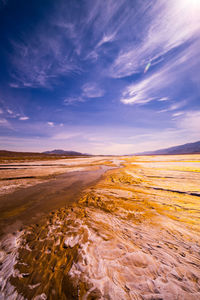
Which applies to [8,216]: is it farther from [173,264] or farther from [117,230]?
[173,264]

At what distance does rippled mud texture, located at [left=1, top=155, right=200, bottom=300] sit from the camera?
1778 mm

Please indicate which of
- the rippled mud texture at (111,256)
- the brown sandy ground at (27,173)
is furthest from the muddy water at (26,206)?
the brown sandy ground at (27,173)

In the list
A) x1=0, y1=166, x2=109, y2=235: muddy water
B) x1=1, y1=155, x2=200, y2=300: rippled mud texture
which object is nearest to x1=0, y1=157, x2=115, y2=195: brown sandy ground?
x1=0, y1=166, x2=109, y2=235: muddy water

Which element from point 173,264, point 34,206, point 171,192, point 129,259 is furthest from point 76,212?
point 171,192

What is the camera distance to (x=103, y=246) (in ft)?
8.59

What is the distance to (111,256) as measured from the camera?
2.35 metres

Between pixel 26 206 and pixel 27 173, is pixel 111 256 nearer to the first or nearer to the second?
pixel 26 206

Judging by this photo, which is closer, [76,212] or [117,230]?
[117,230]

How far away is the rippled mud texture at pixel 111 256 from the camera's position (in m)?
1.78

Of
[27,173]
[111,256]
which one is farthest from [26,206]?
[27,173]

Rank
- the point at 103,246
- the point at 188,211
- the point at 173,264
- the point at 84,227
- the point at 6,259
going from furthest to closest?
the point at 188,211, the point at 84,227, the point at 103,246, the point at 6,259, the point at 173,264

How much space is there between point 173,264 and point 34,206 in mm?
5339

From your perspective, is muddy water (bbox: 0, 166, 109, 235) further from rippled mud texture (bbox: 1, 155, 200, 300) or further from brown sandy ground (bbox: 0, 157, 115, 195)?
brown sandy ground (bbox: 0, 157, 115, 195)

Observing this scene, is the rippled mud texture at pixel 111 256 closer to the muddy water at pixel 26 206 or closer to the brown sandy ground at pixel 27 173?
the muddy water at pixel 26 206
